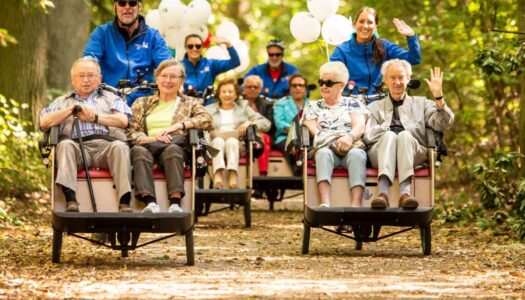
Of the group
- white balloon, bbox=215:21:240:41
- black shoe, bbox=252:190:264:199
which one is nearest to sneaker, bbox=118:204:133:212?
black shoe, bbox=252:190:264:199

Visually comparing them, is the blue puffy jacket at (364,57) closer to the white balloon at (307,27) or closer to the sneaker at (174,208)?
the white balloon at (307,27)

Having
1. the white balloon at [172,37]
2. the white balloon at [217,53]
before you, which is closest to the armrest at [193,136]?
the white balloon at [172,37]

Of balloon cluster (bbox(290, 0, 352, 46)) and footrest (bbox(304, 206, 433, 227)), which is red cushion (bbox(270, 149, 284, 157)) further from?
footrest (bbox(304, 206, 433, 227))

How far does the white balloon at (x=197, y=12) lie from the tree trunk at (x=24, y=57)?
76.9 inches

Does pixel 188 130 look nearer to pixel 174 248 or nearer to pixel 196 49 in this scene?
pixel 174 248

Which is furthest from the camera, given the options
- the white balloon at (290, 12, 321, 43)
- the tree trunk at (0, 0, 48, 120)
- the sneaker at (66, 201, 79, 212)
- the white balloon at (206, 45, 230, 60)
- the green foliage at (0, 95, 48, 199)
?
the white balloon at (206, 45, 230, 60)

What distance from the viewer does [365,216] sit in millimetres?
9320

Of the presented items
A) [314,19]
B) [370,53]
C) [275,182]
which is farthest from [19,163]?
[370,53]

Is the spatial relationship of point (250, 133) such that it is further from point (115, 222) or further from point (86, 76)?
point (115, 222)

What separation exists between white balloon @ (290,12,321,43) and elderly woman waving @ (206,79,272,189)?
0.99m

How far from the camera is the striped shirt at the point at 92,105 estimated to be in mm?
9016

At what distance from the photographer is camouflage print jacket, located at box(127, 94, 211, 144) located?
9398 mm

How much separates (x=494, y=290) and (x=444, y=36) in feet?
29.9

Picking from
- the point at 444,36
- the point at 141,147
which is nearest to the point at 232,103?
the point at 444,36
